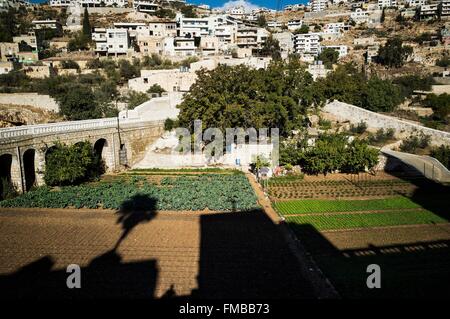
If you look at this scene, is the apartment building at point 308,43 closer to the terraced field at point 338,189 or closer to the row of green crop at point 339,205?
the terraced field at point 338,189

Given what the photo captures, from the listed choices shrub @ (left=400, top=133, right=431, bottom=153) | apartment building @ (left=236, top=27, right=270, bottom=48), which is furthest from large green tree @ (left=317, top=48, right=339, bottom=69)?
shrub @ (left=400, top=133, right=431, bottom=153)

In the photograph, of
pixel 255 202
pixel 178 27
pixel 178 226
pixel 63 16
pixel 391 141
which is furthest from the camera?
pixel 63 16

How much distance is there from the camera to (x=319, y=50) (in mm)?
71250

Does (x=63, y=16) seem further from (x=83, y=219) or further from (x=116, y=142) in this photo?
(x=83, y=219)

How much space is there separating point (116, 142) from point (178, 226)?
477 inches

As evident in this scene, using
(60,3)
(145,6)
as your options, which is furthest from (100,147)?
(60,3)

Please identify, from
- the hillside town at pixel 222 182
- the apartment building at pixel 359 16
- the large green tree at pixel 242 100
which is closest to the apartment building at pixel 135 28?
the hillside town at pixel 222 182

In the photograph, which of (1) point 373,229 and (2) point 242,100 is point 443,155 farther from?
(2) point 242,100

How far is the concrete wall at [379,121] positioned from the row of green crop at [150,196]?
1623 cm

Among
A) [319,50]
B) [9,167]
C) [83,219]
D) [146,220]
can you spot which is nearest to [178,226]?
[146,220]

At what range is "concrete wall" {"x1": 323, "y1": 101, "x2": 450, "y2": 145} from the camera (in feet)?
88.6

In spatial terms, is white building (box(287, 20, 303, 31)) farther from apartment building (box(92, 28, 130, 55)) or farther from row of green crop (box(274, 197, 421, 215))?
row of green crop (box(274, 197, 421, 215))

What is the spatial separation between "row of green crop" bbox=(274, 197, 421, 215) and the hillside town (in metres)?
0.11

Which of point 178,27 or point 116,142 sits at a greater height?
point 178,27
